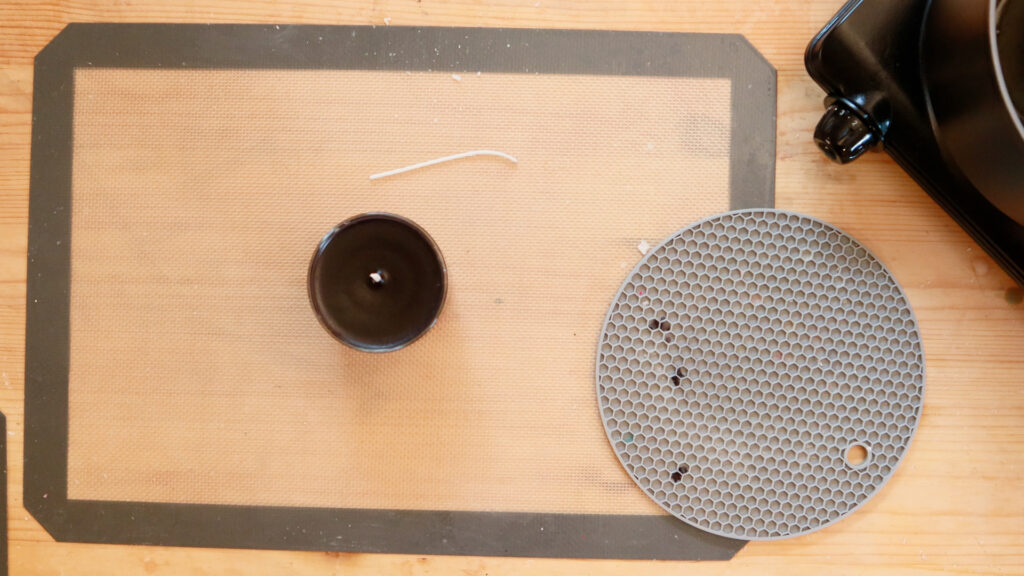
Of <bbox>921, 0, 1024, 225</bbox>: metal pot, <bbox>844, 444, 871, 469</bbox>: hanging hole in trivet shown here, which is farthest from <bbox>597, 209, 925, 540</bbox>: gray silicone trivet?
<bbox>921, 0, 1024, 225</bbox>: metal pot

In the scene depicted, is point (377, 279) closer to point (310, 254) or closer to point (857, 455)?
point (310, 254)

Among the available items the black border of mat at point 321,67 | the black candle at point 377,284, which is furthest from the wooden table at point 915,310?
the black candle at point 377,284

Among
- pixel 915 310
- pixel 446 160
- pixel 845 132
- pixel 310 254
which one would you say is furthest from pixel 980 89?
pixel 310 254

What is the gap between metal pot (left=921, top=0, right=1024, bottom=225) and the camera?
1.30 feet

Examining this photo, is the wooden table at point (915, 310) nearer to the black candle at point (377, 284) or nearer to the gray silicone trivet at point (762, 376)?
the gray silicone trivet at point (762, 376)

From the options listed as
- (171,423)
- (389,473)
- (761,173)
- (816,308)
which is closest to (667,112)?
(761,173)

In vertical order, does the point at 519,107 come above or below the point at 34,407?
above

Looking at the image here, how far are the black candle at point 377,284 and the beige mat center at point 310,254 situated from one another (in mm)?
59

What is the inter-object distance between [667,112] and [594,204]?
3.7 inches

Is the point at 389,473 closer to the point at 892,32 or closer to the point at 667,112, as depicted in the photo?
the point at 667,112

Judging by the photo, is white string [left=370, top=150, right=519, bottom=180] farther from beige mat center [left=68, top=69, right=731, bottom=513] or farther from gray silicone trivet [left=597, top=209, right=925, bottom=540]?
gray silicone trivet [left=597, top=209, right=925, bottom=540]

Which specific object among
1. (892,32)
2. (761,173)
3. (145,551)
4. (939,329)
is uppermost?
(892,32)

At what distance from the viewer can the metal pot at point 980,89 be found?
40 cm

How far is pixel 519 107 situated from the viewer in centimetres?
54
